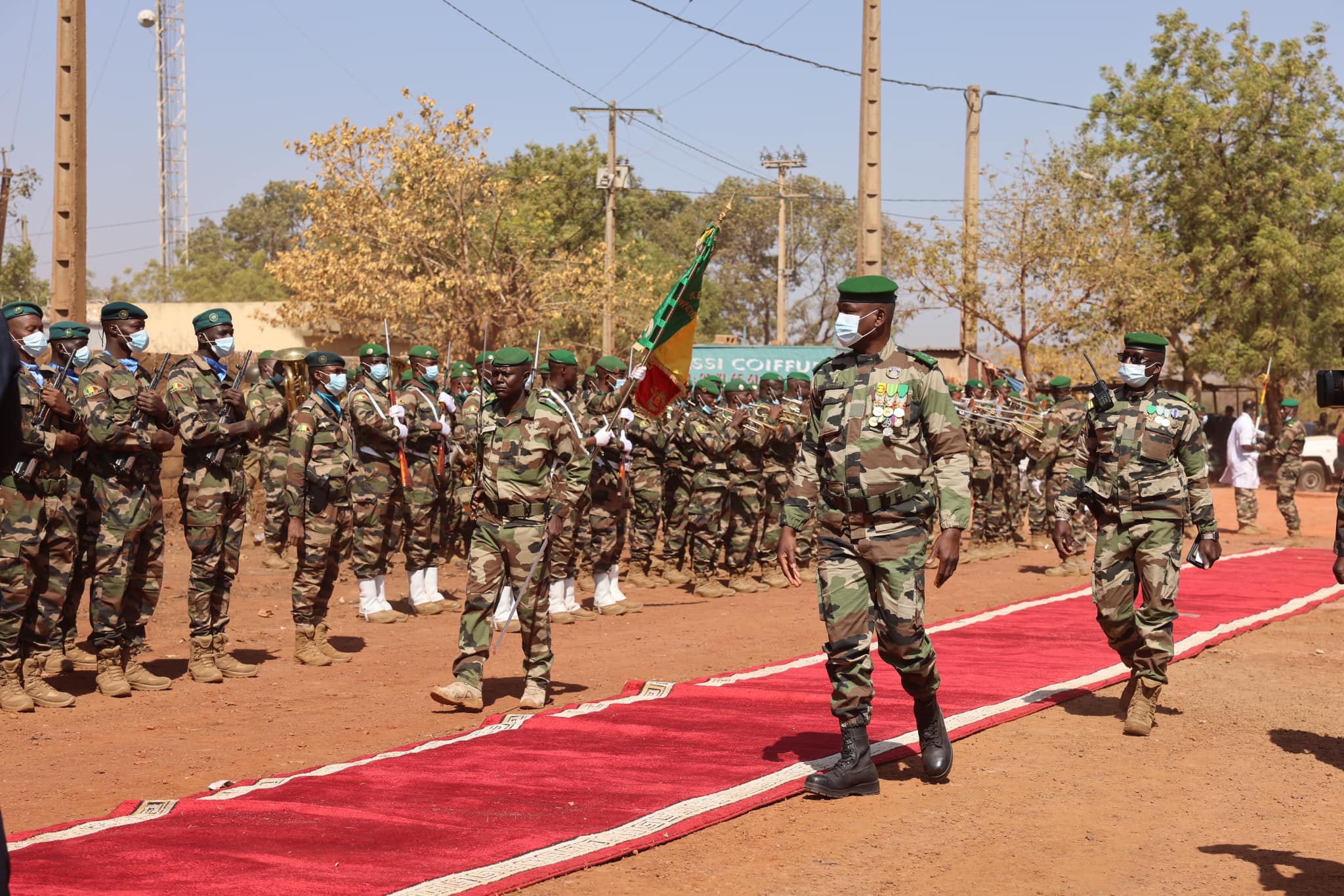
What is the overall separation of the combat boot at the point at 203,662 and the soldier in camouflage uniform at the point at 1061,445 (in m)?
10.8

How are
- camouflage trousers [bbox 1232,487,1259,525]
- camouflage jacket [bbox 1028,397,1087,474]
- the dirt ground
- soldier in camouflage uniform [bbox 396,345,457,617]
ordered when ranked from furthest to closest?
1. camouflage trousers [bbox 1232,487,1259,525]
2. camouflage jacket [bbox 1028,397,1087,474]
3. soldier in camouflage uniform [bbox 396,345,457,617]
4. the dirt ground

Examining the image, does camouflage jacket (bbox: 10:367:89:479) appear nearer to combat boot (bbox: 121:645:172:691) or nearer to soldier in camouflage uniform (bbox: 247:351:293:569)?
combat boot (bbox: 121:645:172:691)

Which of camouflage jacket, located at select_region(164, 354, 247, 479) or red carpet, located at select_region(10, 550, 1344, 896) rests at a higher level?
camouflage jacket, located at select_region(164, 354, 247, 479)

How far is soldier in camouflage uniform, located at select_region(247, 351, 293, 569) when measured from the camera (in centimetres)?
1348

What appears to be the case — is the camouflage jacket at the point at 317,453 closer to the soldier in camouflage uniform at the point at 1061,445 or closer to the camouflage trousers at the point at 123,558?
the camouflage trousers at the point at 123,558

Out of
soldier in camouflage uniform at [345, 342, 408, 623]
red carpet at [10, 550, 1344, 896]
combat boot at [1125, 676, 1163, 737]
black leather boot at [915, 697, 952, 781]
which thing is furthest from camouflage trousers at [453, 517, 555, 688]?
soldier in camouflage uniform at [345, 342, 408, 623]

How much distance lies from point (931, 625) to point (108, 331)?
7.14 m

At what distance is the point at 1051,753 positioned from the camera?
7.21 meters

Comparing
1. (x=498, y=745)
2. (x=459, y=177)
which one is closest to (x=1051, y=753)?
(x=498, y=745)

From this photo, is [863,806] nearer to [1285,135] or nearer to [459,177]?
[459,177]

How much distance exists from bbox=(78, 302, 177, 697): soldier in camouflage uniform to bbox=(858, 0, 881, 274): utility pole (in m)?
11.6

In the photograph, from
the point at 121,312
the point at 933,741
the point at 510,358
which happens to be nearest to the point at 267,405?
the point at 121,312

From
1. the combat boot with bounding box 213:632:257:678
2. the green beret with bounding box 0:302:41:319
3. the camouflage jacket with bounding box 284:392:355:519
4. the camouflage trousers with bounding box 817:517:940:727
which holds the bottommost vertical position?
the combat boot with bounding box 213:632:257:678

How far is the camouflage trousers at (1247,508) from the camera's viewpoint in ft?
72.7
